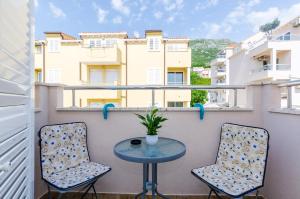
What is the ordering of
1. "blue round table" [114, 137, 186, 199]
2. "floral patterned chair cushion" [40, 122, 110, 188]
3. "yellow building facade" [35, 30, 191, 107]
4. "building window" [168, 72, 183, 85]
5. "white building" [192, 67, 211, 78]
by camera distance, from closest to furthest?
"blue round table" [114, 137, 186, 199] < "floral patterned chair cushion" [40, 122, 110, 188] < "yellow building facade" [35, 30, 191, 107] < "building window" [168, 72, 183, 85] < "white building" [192, 67, 211, 78]

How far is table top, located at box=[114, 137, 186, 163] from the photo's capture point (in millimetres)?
1337

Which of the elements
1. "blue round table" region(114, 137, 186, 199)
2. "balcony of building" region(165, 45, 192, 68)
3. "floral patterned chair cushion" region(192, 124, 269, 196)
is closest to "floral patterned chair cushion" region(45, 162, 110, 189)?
"blue round table" region(114, 137, 186, 199)

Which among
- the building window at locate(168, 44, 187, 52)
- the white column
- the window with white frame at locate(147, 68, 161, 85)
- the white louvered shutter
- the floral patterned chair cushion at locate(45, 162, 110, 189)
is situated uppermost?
the building window at locate(168, 44, 187, 52)

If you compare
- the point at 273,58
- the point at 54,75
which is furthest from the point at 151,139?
the point at 273,58

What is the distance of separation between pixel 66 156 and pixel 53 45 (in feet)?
41.5

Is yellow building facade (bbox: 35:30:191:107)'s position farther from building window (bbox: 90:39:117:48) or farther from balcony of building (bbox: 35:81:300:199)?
balcony of building (bbox: 35:81:300:199)

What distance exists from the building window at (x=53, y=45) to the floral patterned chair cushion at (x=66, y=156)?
481 inches

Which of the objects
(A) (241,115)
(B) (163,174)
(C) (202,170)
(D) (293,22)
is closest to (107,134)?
(B) (163,174)

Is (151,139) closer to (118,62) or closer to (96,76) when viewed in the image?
(118,62)

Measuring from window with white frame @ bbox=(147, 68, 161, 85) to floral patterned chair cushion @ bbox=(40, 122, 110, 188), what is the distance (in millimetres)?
9846

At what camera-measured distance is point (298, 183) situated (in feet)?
4.78

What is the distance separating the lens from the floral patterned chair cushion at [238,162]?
1473mm

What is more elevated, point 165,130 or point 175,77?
point 175,77

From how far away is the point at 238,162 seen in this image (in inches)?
66.9
